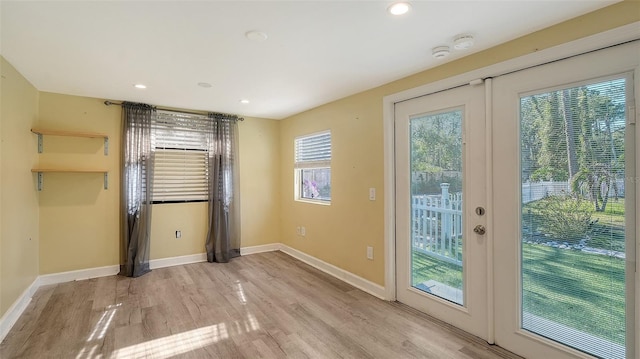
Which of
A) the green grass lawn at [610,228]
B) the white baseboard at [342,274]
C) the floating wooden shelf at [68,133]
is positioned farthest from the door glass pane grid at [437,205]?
the floating wooden shelf at [68,133]

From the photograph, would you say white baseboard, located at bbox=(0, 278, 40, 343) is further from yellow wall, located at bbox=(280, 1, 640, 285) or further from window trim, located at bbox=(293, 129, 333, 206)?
window trim, located at bbox=(293, 129, 333, 206)

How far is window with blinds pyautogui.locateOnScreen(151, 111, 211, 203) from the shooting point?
165 inches

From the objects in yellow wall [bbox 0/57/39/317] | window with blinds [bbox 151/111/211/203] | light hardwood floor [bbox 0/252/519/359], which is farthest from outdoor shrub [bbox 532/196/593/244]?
yellow wall [bbox 0/57/39/317]

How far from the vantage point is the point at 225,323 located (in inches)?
104

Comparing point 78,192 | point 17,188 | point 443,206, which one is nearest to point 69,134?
point 78,192

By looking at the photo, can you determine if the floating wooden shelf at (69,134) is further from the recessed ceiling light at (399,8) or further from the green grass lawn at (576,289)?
the green grass lawn at (576,289)

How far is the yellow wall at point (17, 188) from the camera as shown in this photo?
98.8 inches

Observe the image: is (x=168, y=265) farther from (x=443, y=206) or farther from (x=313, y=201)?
(x=443, y=206)

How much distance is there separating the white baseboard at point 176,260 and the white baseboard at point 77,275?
44 centimetres

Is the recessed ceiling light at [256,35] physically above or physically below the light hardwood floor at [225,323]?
above

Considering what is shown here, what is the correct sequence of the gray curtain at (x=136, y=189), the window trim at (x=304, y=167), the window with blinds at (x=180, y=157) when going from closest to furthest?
the gray curtain at (x=136, y=189), the window trim at (x=304, y=167), the window with blinds at (x=180, y=157)

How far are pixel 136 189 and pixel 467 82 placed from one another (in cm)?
412

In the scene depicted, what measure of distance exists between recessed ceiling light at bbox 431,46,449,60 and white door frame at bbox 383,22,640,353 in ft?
0.84

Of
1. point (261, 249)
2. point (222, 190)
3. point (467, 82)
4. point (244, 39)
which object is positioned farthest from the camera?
point (261, 249)
